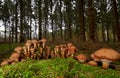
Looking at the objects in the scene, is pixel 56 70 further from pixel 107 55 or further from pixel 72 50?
pixel 107 55

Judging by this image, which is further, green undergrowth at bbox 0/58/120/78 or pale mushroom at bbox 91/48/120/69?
pale mushroom at bbox 91/48/120/69

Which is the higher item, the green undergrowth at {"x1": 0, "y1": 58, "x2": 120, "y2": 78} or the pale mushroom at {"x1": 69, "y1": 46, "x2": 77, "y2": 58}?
the pale mushroom at {"x1": 69, "y1": 46, "x2": 77, "y2": 58}

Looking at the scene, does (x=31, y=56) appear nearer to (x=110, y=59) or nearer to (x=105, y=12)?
(x=110, y=59)

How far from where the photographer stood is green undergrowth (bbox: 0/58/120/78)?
4035 millimetres

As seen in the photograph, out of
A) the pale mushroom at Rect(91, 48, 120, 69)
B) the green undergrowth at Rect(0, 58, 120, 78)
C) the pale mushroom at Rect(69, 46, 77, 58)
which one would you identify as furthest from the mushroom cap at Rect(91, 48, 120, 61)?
the pale mushroom at Rect(69, 46, 77, 58)

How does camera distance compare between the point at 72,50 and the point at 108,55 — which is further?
the point at 72,50

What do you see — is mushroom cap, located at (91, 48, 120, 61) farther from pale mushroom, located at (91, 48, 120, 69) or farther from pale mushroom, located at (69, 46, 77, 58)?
pale mushroom, located at (69, 46, 77, 58)

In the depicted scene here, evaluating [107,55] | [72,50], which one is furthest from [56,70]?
[107,55]

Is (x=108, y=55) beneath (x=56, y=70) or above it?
above

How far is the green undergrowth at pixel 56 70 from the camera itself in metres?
4.04

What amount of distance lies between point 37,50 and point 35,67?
0.83 metres

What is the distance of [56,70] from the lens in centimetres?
415

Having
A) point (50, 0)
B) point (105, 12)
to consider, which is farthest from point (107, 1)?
point (50, 0)

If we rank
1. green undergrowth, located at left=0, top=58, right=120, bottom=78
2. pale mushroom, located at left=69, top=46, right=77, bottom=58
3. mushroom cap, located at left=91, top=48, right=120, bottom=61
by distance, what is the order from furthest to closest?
pale mushroom, located at left=69, top=46, right=77, bottom=58 → mushroom cap, located at left=91, top=48, right=120, bottom=61 → green undergrowth, located at left=0, top=58, right=120, bottom=78
